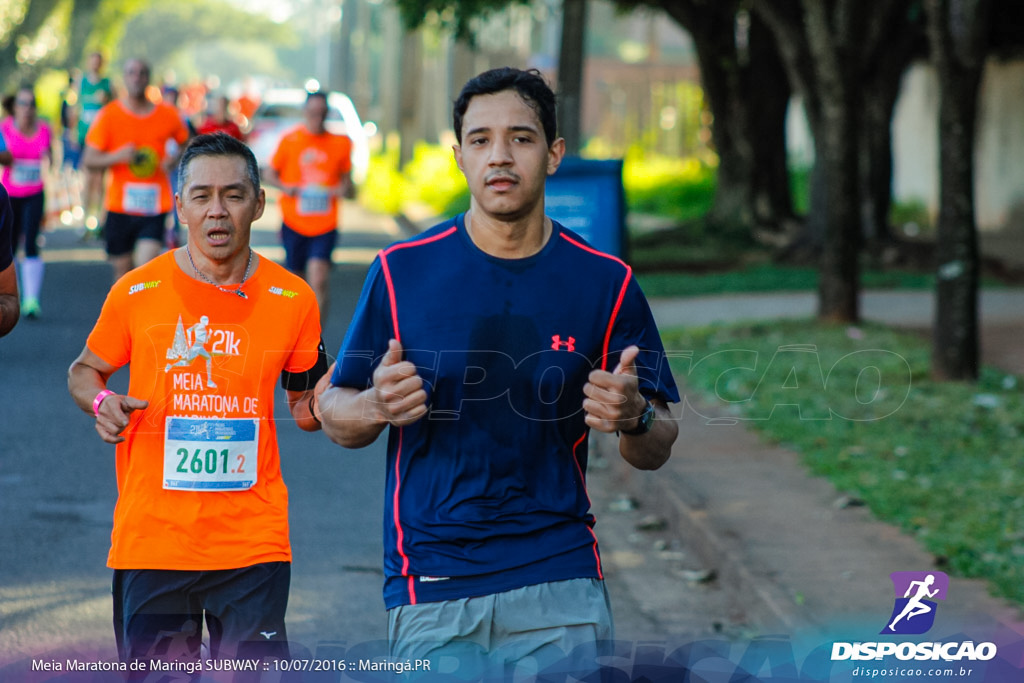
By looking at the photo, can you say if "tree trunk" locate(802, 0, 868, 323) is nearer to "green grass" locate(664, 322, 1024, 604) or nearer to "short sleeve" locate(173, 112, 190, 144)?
"green grass" locate(664, 322, 1024, 604)

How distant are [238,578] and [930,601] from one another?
299cm

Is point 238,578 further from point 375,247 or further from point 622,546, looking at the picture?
point 375,247

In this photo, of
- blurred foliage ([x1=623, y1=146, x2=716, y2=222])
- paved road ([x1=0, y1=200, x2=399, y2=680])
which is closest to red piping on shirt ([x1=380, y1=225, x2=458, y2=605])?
paved road ([x1=0, y1=200, x2=399, y2=680])

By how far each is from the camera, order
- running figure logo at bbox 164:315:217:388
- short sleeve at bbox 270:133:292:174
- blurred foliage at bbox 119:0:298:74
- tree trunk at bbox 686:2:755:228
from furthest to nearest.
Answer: blurred foliage at bbox 119:0:298:74 → tree trunk at bbox 686:2:755:228 → short sleeve at bbox 270:133:292:174 → running figure logo at bbox 164:315:217:388

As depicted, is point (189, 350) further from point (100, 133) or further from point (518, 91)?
point (100, 133)

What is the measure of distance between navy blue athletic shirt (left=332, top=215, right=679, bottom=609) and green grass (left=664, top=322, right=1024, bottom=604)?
3.02m

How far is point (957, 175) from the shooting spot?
1052 cm

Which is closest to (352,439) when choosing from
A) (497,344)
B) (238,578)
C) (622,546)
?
(497,344)

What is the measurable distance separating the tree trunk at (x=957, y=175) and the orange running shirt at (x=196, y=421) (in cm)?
737

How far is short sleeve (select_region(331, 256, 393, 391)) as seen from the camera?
11.6 ft

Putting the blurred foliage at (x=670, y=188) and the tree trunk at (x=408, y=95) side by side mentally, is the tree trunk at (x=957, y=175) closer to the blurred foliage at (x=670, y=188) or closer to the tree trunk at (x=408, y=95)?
the blurred foliage at (x=670, y=188)

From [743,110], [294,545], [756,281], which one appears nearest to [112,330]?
[294,545]

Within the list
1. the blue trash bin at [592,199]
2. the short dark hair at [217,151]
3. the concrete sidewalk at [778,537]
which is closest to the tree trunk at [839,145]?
the blue trash bin at [592,199]

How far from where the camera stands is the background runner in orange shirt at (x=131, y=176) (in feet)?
38.0
